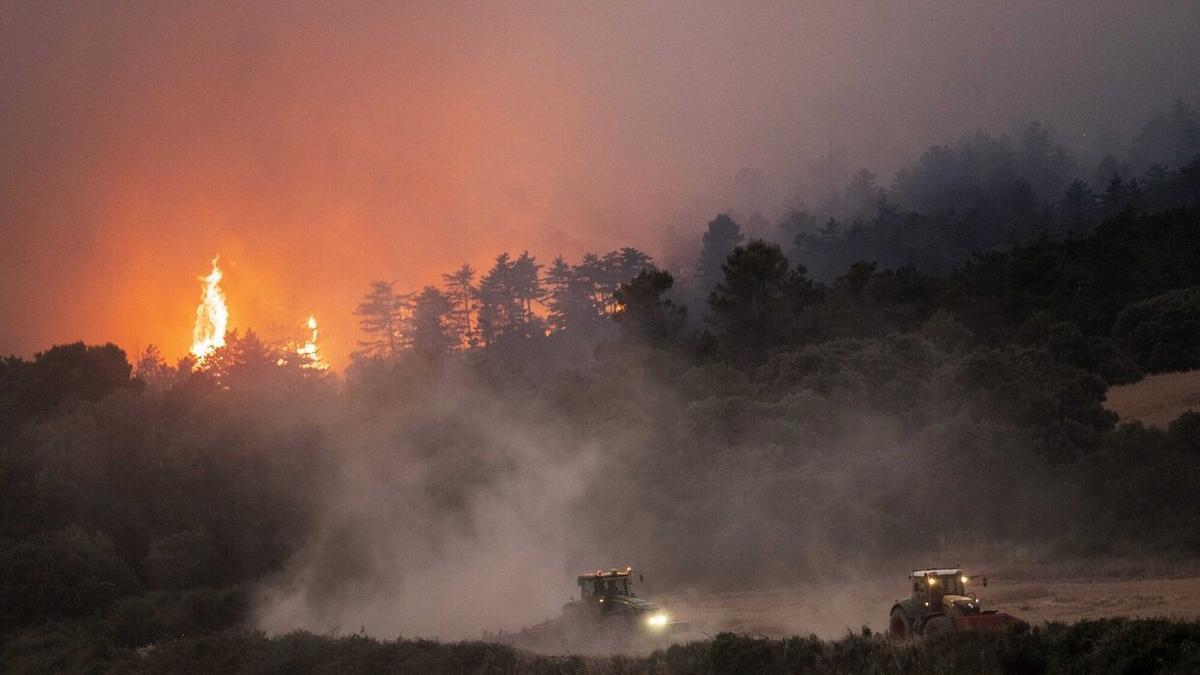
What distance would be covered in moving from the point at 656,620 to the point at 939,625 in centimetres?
832

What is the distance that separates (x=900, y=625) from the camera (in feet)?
77.3

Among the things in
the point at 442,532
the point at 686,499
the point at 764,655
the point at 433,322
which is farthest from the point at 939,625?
the point at 433,322

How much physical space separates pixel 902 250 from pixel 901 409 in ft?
210

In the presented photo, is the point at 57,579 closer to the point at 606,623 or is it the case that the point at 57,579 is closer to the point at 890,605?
the point at 606,623

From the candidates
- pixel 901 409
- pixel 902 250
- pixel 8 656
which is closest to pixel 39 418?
pixel 8 656

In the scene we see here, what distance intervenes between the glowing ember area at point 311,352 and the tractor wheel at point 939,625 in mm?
70827

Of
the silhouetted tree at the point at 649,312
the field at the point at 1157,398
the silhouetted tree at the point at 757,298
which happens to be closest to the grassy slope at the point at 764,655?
the field at the point at 1157,398

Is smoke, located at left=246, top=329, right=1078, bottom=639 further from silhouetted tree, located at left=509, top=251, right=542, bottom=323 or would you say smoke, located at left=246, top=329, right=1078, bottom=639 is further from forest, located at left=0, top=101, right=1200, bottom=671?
silhouetted tree, located at left=509, top=251, right=542, bottom=323

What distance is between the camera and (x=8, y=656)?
39.2 metres

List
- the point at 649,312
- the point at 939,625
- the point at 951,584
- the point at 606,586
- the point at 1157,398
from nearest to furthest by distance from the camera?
the point at 939,625, the point at 951,584, the point at 606,586, the point at 1157,398, the point at 649,312

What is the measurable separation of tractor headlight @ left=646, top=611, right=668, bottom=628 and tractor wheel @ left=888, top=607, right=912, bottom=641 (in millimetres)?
6403

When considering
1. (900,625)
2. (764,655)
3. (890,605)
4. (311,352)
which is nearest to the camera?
(764,655)

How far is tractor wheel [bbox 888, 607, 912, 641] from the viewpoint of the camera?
2314 centimetres

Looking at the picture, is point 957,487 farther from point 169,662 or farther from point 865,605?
point 169,662
